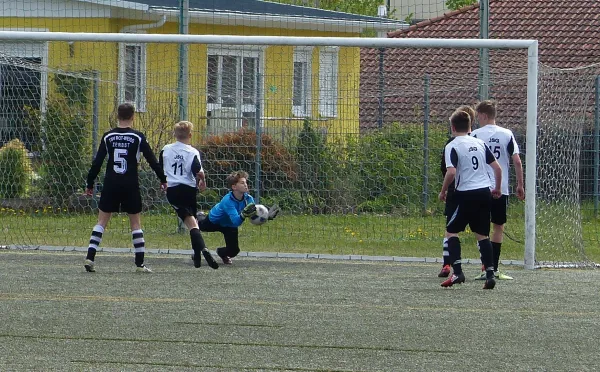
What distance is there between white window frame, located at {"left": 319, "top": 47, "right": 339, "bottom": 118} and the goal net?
2 centimetres

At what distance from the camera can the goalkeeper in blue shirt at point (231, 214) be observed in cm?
1202

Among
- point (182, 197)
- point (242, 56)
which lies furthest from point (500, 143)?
point (242, 56)

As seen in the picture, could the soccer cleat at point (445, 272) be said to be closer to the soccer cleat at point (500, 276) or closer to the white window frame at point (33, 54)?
the soccer cleat at point (500, 276)

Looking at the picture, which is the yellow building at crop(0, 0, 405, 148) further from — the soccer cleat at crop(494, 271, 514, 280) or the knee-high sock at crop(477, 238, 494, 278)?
the knee-high sock at crop(477, 238, 494, 278)

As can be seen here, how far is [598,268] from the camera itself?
12445 mm

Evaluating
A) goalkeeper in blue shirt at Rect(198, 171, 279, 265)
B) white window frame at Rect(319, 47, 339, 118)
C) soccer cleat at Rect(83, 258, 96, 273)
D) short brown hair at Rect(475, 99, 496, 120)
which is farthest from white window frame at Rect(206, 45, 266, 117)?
short brown hair at Rect(475, 99, 496, 120)

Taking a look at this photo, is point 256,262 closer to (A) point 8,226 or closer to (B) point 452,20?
(A) point 8,226

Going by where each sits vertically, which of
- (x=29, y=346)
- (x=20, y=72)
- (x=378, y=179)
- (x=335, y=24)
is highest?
(x=335, y=24)

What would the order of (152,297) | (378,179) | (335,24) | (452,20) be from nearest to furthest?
(152,297) < (378,179) < (335,24) < (452,20)

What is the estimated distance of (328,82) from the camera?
13836 millimetres

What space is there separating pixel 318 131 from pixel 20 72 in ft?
12.0

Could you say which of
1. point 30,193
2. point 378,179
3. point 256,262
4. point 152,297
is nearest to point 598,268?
point 378,179

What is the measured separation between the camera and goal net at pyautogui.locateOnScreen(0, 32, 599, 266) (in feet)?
45.1

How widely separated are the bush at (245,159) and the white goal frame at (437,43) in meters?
1.51
